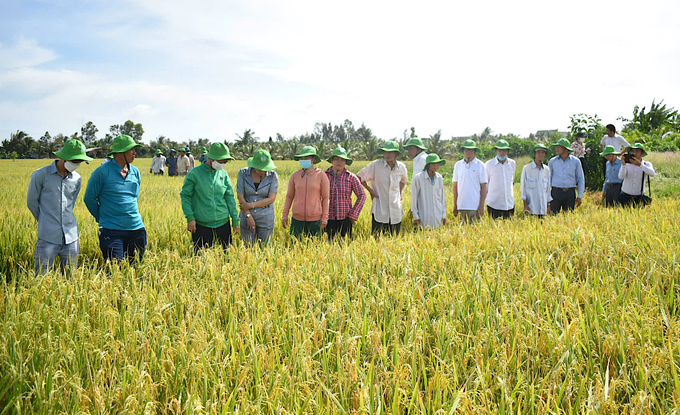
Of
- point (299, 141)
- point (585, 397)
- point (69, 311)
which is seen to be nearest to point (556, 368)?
point (585, 397)

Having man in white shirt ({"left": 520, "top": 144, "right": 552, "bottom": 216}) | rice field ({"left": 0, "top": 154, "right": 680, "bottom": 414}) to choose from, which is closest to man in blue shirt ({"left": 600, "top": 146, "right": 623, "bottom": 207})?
man in white shirt ({"left": 520, "top": 144, "right": 552, "bottom": 216})

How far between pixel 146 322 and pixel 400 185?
12.7 ft

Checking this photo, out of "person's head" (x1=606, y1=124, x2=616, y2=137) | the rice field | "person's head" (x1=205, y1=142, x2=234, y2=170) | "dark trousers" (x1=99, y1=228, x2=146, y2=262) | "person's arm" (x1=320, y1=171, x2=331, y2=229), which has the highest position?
"person's head" (x1=606, y1=124, x2=616, y2=137)

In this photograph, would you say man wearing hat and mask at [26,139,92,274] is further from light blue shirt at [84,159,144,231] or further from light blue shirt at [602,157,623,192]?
light blue shirt at [602,157,623,192]

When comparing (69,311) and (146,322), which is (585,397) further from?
(69,311)

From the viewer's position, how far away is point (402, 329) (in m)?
2.44

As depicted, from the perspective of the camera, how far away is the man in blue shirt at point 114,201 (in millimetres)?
4012

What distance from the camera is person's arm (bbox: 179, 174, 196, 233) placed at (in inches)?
178

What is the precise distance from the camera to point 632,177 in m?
6.90

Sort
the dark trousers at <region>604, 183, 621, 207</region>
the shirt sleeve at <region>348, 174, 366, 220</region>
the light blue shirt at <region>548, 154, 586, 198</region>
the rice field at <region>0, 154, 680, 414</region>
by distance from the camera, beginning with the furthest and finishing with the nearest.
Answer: the dark trousers at <region>604, 183, 621, 207</region>, the light blue shirt at <region>548, 154, 586, 198</region>, the shirt sleeve at <region>348, 174, 366, 220</region>, the rice field at <region>0, 154, 680, 414</region>

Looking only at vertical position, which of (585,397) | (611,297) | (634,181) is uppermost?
(634,181)

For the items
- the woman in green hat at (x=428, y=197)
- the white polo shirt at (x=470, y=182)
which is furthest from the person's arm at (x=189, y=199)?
the white polo shirt at (x=470, y=182)

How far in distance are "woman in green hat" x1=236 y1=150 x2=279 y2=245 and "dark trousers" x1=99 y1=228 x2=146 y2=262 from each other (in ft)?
3.78

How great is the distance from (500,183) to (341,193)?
2.78 metres
